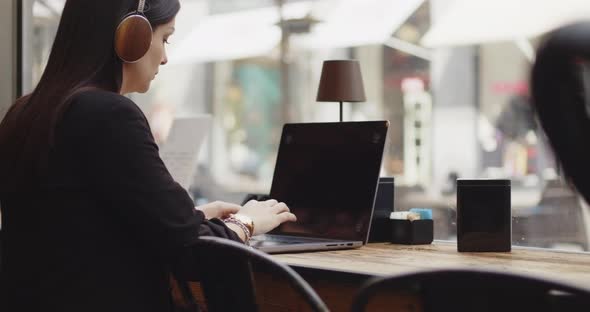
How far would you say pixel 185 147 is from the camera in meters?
2.86

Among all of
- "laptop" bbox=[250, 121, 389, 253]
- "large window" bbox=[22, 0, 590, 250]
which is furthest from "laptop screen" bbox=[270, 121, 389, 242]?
"large window" bbox=[22, 0, 590, 250]

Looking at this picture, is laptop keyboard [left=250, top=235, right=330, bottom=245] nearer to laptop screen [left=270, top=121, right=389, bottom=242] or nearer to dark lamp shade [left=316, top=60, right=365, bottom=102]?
laptop screen [left=270, top=121, right=389, bottom=242]

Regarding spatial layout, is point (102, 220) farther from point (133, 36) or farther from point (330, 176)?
point (330, 176)

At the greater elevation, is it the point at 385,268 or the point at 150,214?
the point at 150,214

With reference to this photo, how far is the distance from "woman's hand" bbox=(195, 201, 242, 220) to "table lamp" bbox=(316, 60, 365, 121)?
0.51 meters

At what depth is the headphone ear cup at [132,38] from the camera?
153cm

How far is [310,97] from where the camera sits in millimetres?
6523

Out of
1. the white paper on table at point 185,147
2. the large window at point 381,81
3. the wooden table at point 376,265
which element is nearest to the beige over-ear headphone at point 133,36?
the wooden table at point 376,265

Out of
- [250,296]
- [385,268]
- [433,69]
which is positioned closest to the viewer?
[250,296]

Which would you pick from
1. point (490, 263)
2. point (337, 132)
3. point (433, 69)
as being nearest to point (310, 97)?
point (433, 69)

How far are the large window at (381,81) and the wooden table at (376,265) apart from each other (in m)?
2.50

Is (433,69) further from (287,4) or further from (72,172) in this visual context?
(72,172)

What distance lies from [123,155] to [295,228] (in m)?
0.80

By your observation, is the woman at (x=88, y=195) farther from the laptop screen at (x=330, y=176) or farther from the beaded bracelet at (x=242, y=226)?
the laptop screen at (x=330, y=176)
